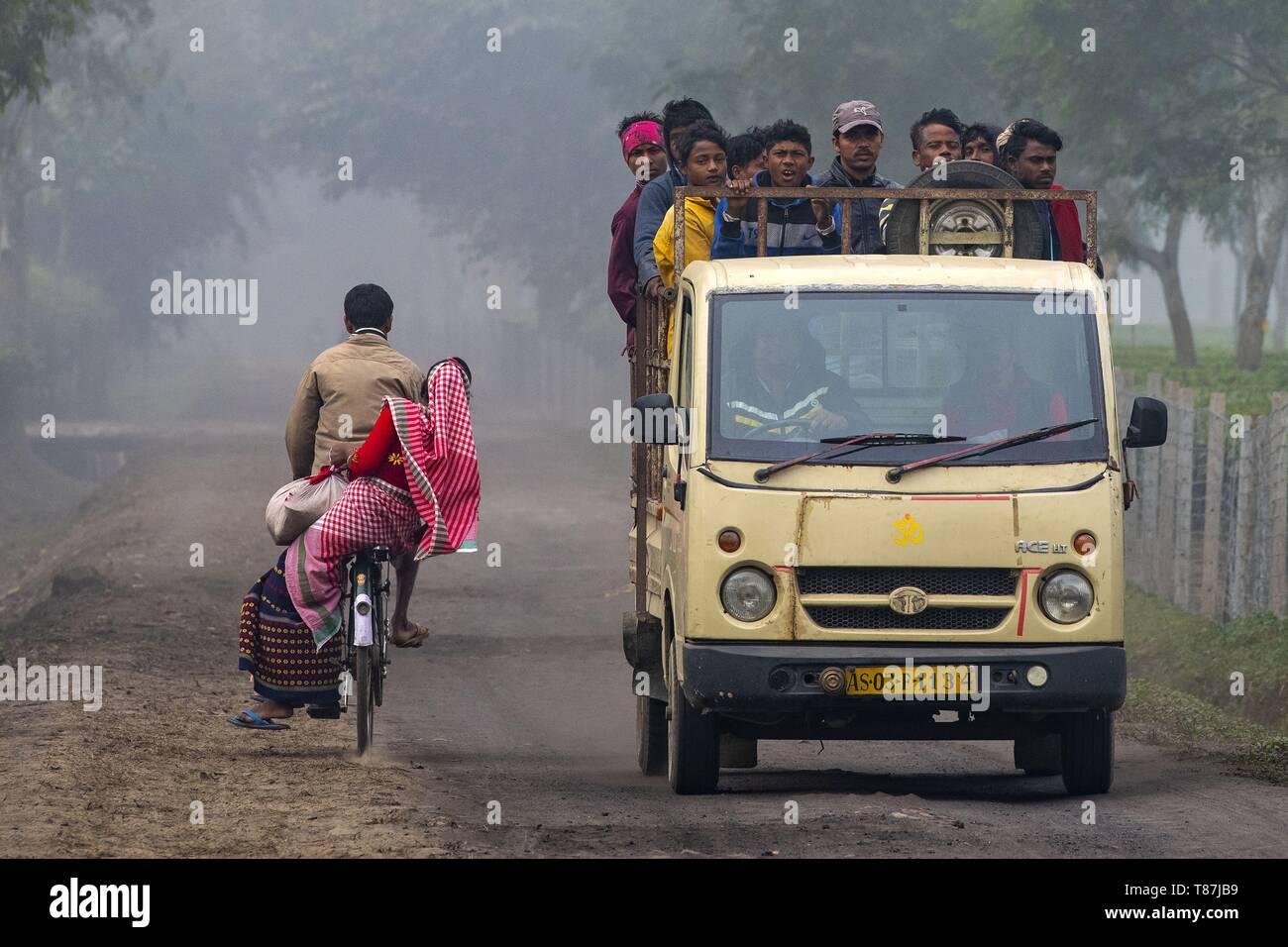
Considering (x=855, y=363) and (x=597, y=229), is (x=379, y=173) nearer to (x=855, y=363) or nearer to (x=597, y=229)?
(x=597, y=229)

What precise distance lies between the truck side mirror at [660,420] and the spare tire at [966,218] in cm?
132

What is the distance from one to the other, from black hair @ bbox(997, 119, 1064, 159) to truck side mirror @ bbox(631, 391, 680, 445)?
8.01 feet

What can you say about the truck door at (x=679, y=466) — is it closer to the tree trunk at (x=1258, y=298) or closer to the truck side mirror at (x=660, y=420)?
the truck side mirror at (x=660, y=420)

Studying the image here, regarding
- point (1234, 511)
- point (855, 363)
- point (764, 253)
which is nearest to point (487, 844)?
point (855, 363)

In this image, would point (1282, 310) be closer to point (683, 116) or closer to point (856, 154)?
point (683, 116)

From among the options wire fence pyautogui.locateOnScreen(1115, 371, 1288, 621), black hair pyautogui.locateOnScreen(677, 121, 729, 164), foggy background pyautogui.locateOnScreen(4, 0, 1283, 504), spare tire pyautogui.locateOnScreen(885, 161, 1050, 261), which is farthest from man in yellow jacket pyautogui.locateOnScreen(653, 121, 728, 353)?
foggy background pyautogui.locateOnScreen(4, 0, 1283, 504)

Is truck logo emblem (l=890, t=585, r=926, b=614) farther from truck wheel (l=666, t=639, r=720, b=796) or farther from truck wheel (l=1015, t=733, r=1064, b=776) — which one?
truck wheel (l=1015, t=733, r=1064, b=776)

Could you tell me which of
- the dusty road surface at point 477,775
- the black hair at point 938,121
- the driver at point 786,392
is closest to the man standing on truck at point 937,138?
the black hair at point 938,121

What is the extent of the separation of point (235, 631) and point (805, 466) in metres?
9.16

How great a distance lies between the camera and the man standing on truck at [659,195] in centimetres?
987

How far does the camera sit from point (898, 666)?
8.11m

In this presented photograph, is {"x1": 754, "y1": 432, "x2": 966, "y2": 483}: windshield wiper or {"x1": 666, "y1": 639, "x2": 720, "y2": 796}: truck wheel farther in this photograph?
{"x1": 666, "y1": 639, "x2": 720, "y2": 796}: truck wheel

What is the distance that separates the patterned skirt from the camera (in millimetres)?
9594

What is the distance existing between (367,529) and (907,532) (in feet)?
8.33
